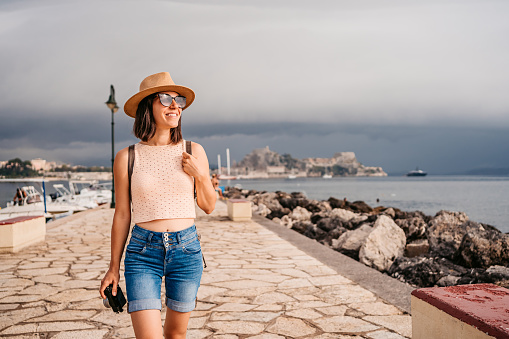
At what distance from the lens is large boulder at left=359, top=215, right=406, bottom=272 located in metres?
7.08

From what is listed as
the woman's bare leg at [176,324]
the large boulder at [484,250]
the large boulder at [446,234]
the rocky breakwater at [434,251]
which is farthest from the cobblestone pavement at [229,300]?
the large boulder at [446,234]

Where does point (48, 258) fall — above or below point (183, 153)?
below

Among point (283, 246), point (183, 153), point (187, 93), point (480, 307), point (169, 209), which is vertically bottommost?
point (283, 246)

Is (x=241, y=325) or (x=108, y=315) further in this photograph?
(x=108, y=315)

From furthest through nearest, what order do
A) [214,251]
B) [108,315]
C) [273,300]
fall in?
[214,251]
[273,300]
[108,315]

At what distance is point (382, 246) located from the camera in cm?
736

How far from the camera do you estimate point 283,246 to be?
7840mm

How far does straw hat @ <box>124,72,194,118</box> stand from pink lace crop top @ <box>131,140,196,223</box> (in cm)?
24

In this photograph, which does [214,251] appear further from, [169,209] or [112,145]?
[112,145]

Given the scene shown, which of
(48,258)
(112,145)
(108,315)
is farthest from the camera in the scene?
(112,145)

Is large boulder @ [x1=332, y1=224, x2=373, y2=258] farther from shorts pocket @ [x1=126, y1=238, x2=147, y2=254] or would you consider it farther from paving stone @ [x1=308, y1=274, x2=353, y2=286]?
shorts pocket @ [x1=126, y1=238, x2=147, y2=254]

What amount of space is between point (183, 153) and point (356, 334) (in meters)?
2.16

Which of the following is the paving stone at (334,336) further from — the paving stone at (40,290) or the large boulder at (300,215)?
the large boulder at (300,215)

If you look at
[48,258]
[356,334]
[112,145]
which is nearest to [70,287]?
[48,258]
